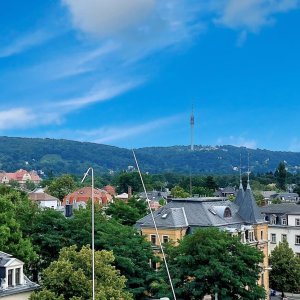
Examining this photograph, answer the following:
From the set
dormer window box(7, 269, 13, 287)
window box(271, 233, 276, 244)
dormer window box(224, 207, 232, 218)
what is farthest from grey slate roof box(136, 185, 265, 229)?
dormer window box(7, 269, 13, 287)

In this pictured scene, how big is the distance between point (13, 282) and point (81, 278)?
15.4 feet

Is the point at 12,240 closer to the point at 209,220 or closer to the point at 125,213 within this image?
the point at 209,220

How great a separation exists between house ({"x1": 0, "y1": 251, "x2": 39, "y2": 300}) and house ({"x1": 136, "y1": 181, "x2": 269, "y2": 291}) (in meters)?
18.0

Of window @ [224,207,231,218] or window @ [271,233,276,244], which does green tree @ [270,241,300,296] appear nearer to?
window @ [224,207,231,218]

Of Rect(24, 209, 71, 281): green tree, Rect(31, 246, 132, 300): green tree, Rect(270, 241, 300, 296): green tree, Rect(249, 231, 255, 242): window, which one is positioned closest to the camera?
Rect(31, 246, 132, 300): green tree

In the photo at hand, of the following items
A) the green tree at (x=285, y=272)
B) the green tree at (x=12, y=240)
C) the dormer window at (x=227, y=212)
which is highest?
the dormer window at (x=227, y=212)

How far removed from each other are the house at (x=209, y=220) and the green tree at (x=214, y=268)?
30.6 feet

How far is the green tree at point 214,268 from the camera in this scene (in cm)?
4072

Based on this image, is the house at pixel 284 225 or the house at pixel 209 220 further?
the house at pixel 284 225

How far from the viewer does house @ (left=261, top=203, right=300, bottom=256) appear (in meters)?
75.4

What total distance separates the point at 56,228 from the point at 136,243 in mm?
6874

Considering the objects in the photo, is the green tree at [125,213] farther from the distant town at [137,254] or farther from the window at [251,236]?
the window at [251,236]

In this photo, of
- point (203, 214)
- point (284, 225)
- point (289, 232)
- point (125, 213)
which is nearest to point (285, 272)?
point (203, 214)

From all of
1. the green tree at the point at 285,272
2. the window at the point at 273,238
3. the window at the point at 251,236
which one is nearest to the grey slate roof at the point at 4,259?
the window at the point at 251,236
